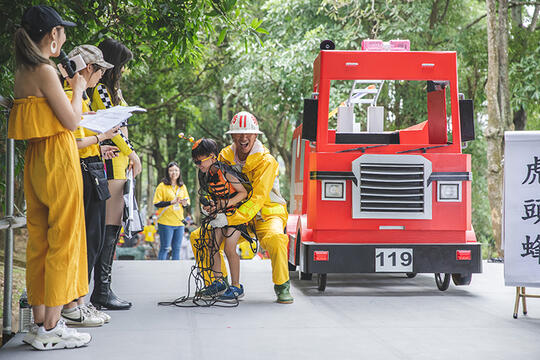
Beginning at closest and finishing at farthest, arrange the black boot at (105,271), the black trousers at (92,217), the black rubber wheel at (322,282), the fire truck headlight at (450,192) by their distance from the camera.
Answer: the black trousers at (92,217)
the black boot at (105,271)
the fire truck headlight at (450,192)
the black rubber wheel at (322,282)

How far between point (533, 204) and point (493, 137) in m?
8.28

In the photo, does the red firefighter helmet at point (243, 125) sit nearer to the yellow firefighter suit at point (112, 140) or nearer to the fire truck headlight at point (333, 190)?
the fire truck headlight at point (333, 190)

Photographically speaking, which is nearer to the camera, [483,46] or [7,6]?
[7,6]

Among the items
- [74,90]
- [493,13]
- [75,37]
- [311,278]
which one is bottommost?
[311,278]

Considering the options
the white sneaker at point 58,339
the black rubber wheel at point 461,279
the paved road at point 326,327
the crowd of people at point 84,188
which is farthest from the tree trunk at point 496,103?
the white sneaker at point 58,339

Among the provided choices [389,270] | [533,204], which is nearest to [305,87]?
[389,270]

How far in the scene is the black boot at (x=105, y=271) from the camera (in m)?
5.60

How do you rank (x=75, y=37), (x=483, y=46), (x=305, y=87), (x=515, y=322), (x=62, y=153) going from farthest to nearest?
(x=483, y=46) < (x=305, y=87) < (x=75, y=37) < (x=515, y=322) < (x=62, y=153)

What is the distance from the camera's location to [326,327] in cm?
523

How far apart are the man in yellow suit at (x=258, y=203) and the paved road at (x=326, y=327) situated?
356 millimetres

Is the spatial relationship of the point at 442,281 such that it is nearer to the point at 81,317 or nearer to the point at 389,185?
the point at 389,185

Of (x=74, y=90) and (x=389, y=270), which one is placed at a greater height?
(x=74, y=90)

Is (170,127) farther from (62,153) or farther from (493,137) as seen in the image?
(62,153)

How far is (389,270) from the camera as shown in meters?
6.95
